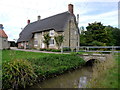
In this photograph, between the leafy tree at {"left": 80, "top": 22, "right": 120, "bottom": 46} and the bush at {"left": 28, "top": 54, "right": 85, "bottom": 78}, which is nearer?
the bush at {"left": 28, "top": 54, "right": 85, "bottom": 78}

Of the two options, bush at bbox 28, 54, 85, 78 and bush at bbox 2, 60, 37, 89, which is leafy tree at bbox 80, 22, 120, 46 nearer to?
bush at bbox 28, 54, 85, 78

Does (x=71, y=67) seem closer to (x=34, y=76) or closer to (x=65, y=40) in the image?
(x=34, y=76)

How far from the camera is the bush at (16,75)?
507 cm

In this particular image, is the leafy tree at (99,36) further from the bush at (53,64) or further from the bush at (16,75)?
the bush at (16,75)

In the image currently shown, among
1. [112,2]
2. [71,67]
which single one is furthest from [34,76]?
[112,2]

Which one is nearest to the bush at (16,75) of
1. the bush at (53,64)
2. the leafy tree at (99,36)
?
the bush at (53,64)

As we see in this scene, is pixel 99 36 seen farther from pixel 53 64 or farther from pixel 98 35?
pixel 53 64

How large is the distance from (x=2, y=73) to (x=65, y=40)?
16.3 m

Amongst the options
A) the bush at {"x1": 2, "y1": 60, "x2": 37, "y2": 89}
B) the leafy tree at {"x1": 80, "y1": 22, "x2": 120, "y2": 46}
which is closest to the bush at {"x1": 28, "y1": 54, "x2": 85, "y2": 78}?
the bush at {"x1": 2, "y1": 60, "x2": 37, "y2": 89}

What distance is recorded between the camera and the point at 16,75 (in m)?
5.29

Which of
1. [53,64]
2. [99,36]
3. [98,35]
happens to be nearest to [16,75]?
[53,64]

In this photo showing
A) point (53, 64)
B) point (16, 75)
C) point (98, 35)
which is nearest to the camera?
point (16, 75)

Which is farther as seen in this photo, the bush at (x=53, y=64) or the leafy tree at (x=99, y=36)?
the leafy tree at (x=99, y=36)

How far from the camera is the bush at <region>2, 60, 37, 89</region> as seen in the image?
5.07 m
